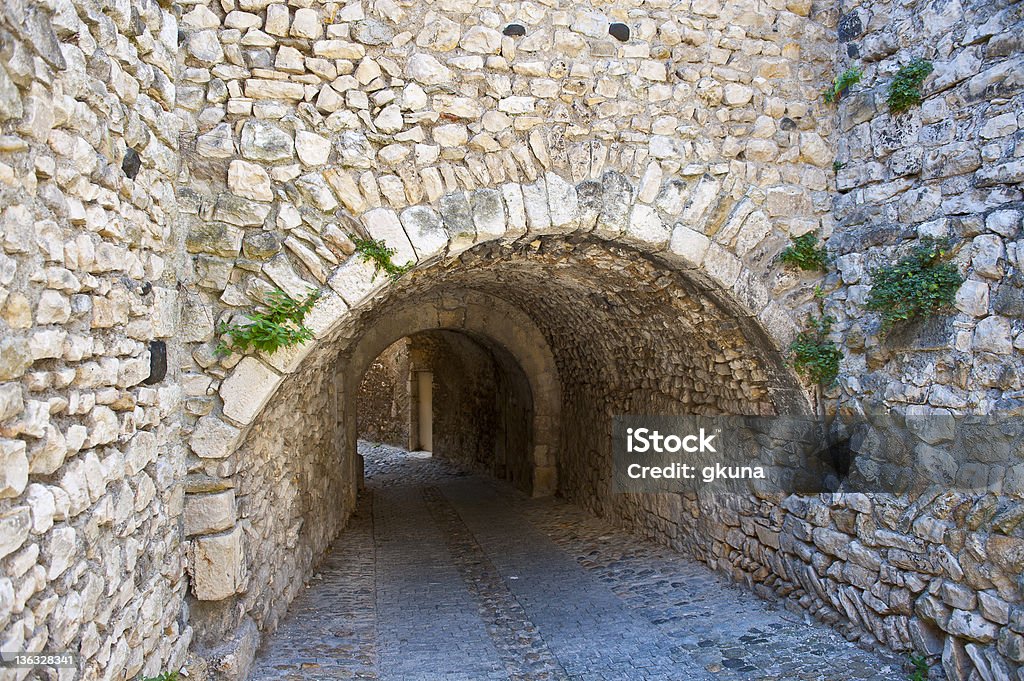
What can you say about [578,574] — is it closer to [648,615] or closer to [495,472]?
[648,615]

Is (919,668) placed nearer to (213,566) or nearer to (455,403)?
(213,566)

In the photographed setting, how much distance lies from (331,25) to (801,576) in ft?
13.2

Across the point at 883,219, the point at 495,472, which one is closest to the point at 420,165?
the point at 883,219

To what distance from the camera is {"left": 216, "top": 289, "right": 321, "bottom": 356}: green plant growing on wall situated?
3291mm

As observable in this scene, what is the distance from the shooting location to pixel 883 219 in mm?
4031

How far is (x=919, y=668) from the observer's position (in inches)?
135

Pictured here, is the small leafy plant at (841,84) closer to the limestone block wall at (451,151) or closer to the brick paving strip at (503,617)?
the limestone block wall at (451,151)

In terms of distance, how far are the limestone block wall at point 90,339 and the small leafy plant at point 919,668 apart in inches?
132

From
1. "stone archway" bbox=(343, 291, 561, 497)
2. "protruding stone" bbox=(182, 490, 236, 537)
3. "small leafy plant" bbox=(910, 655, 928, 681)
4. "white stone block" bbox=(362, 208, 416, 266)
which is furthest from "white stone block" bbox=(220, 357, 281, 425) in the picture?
"stone archway" bbox=(343, 291, 561, 497)

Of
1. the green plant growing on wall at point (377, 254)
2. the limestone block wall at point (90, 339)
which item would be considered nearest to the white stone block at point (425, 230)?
the green plant growing on wall at point (377, 254)

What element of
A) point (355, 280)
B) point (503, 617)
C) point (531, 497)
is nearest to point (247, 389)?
point (355, 280)

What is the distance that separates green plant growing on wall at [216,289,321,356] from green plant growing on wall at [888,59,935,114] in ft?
10.9

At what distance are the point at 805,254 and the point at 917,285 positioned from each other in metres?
0.71

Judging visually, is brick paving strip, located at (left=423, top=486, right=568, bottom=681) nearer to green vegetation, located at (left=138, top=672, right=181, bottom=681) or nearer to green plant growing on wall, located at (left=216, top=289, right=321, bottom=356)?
green vegetation, located at (left=138, top=672, right=181, bottom=681)
